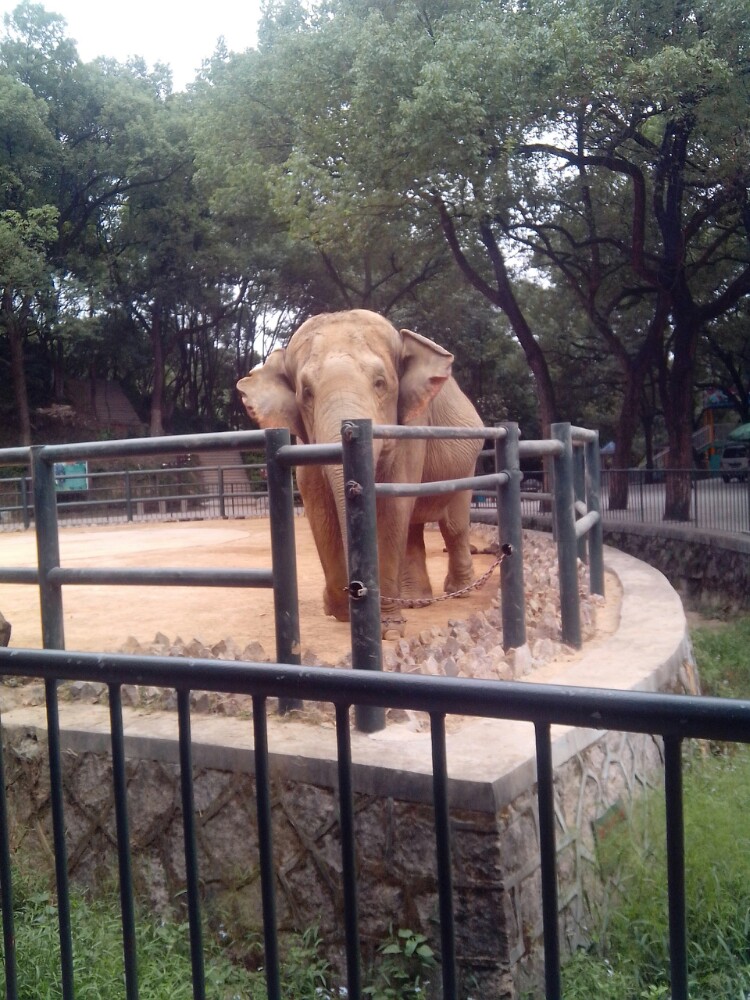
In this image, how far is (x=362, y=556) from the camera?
3.42 meters

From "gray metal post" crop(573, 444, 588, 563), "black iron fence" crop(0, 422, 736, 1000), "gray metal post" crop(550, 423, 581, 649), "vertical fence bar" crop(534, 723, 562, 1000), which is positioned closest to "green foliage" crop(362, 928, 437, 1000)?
"black iron fence" crop(0, 422, 736, 1000)

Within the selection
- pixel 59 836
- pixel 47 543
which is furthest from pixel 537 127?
pixel 59 836

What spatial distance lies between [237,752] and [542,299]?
29.6 meters

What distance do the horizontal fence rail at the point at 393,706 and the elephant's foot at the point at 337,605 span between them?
12.7ft

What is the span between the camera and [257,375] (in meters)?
6.10

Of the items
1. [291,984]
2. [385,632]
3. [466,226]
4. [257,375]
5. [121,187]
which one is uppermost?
[121,187]

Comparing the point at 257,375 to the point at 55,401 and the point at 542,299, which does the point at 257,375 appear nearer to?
the point at 542,299

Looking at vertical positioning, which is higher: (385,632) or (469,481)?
(469,481)

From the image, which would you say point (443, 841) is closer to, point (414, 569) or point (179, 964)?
point (179, 964)

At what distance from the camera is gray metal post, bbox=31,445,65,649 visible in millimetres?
4070

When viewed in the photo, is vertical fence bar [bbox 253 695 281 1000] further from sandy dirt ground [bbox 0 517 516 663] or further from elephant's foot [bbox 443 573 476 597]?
elephant's foot [bbox 443 573 476 597]

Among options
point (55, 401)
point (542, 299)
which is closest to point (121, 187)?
point (55, 401)

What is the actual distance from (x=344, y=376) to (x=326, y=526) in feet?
3.22

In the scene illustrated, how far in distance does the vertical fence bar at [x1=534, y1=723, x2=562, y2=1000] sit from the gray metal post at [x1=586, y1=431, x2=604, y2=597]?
4904 millimetres
